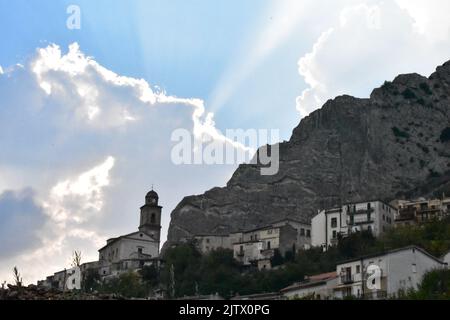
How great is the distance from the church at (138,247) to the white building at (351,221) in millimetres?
21879

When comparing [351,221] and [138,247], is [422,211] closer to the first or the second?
[351,221]

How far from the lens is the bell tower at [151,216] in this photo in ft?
371

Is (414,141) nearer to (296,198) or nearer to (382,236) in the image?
(296,198)

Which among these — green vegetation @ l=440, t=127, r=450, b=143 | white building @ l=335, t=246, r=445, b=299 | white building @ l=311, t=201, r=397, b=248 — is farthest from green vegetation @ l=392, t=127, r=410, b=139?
white building @ l=335, t=246, r=445, b=299

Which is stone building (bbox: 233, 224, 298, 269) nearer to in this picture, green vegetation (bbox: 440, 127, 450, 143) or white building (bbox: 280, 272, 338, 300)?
white building (bbox: 280, 272, 338, 300)

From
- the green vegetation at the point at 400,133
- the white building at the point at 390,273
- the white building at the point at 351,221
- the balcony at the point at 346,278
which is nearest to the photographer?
the white building at the point at 390,273

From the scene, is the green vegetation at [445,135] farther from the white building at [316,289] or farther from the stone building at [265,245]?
the white building at [316,289]

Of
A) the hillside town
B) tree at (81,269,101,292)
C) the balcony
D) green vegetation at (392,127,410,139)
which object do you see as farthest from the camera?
green vegetation at (392,127,410,139)

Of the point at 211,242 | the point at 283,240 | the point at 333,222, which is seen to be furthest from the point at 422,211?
the point at 211,242

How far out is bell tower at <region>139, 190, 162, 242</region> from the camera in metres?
113

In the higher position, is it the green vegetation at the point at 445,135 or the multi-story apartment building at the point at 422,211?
the green vegetation at the point at 445,135

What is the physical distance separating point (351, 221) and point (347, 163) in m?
49.5

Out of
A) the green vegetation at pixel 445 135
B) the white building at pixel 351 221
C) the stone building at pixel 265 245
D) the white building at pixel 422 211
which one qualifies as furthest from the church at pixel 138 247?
the green vegetation at pixel 445 135

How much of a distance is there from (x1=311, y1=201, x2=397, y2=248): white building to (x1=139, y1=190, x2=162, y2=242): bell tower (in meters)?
23.7
